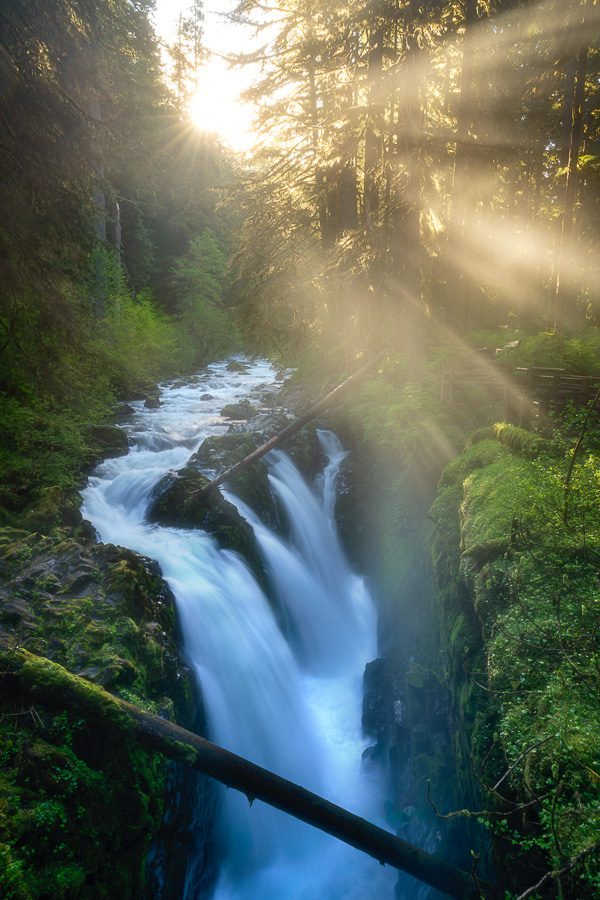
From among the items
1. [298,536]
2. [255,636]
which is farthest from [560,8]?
[255,636]

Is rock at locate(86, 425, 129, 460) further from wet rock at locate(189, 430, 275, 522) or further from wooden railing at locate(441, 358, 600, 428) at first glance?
wooden railing at locate(441, 358, 600, 428)

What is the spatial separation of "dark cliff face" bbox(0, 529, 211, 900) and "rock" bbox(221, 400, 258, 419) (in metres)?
11.8

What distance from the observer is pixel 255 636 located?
8648mm

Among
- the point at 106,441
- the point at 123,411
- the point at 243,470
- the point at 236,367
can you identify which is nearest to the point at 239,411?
the point at 123,411

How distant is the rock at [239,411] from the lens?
18750 millimetres

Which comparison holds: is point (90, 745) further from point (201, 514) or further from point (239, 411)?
point (239, 411)

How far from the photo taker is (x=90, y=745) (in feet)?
13.4

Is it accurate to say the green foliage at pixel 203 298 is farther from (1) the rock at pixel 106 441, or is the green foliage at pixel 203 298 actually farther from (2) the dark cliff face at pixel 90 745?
(2) the dark cliff face at pixel 90 745

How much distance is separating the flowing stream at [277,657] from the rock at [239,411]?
4546mm

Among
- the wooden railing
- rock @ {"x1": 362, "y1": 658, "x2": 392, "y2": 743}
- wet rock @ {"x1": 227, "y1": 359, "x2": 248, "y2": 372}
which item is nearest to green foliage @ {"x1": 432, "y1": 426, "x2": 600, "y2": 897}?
rock @ {"x1": 362, "y1": 658, "x2": 392, "y2": 743}

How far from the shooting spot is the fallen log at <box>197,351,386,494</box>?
37.2 feet

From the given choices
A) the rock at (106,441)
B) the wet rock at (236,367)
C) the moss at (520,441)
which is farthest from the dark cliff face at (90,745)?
the wet rock at (236,367)

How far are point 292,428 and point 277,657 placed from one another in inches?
269

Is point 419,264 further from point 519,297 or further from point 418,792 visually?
point 418,792
